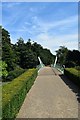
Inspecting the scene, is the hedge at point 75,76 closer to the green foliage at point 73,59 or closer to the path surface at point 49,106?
the path surface at point 49,106

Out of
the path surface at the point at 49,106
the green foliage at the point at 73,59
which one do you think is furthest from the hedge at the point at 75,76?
the green foliage at the point at 73,59

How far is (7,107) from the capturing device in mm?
8328

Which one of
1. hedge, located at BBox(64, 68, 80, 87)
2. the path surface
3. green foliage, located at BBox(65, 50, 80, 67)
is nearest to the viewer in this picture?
the path surface

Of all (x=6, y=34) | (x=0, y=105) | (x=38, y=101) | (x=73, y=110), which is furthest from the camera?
(x=6, y=34)

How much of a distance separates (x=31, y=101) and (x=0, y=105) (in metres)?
6.01

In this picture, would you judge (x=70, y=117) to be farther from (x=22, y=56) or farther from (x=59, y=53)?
(x=59, y=53)

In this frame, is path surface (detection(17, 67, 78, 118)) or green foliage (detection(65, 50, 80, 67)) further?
green foliage (detection(65, 50, 80, 67))

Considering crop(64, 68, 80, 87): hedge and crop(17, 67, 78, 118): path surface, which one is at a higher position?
crop(64, 68, 80, 87): hedge

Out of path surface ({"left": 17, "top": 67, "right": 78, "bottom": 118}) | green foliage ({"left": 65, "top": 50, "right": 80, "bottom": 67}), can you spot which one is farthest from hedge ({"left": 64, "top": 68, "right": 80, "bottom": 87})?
green foliage ({"left": 65, "top": 50, "right": 80, "bottom": 67})

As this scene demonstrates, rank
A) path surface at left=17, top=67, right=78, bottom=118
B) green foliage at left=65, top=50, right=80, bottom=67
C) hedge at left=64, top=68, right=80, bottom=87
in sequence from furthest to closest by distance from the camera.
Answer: green foliage at left=65, top=50, right=80, bottom=67, hedge at left=64, top=68, right=80, bottom=87, path surface at left=17, top=67, right=78, bottom=118

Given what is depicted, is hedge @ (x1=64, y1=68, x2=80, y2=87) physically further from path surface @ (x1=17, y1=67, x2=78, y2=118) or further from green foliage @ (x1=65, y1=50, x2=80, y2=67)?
green foliage @ (x1=65, y1=50, x2=80, y2=67)

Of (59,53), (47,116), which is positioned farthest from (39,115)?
(59,53)

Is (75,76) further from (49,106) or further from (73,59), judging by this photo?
(73,59)

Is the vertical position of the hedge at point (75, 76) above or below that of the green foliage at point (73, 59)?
below
